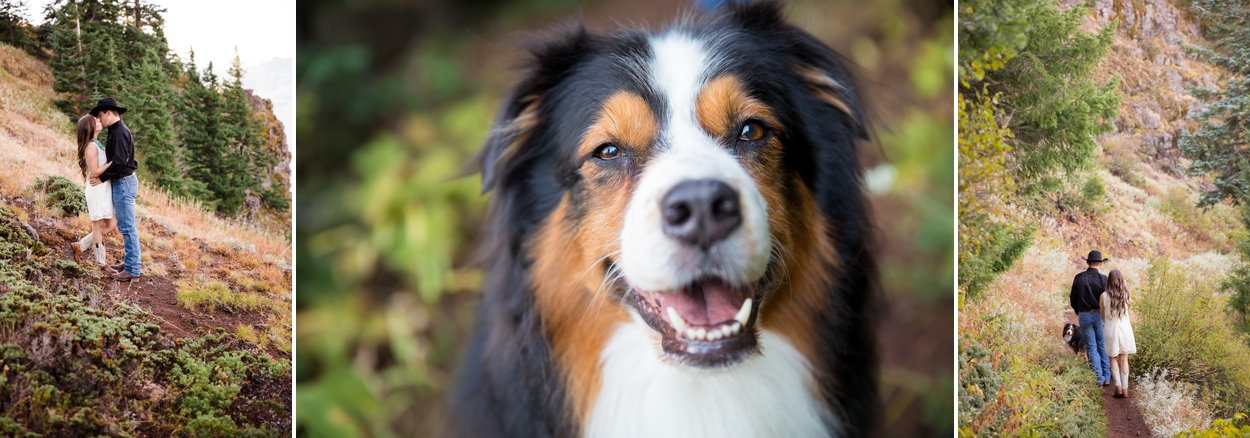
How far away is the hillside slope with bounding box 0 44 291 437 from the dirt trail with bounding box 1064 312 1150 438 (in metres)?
2.61

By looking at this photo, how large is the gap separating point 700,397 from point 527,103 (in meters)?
0.82

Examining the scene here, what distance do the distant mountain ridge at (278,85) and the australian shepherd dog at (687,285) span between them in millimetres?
896

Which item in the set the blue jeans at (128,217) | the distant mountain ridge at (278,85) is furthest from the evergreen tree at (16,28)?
the distant mountain ridge at (278,85)

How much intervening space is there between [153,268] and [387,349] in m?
0.78

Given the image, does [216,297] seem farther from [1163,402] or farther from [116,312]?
[1163,402]

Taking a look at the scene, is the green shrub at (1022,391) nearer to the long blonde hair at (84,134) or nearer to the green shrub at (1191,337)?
the green shrub at (1191,337)

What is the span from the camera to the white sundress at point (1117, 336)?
2383 mm

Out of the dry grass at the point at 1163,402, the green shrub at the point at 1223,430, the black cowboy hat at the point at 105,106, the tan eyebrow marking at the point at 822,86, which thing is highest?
the tan eyebrow marking at the point at 822,86

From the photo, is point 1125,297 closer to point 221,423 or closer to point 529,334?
point 529,334

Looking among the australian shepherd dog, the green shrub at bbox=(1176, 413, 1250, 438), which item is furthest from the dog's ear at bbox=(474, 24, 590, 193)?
the green shrub at bbox=(1176, 413, 1250, 438)

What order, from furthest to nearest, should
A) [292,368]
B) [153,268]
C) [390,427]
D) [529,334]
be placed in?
[390,427], [292,368], [153,268], [529,334]

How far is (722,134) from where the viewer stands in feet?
5.35

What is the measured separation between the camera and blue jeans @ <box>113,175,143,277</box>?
6.77 ft

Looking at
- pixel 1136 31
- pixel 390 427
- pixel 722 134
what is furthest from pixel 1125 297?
pixel 390 427
